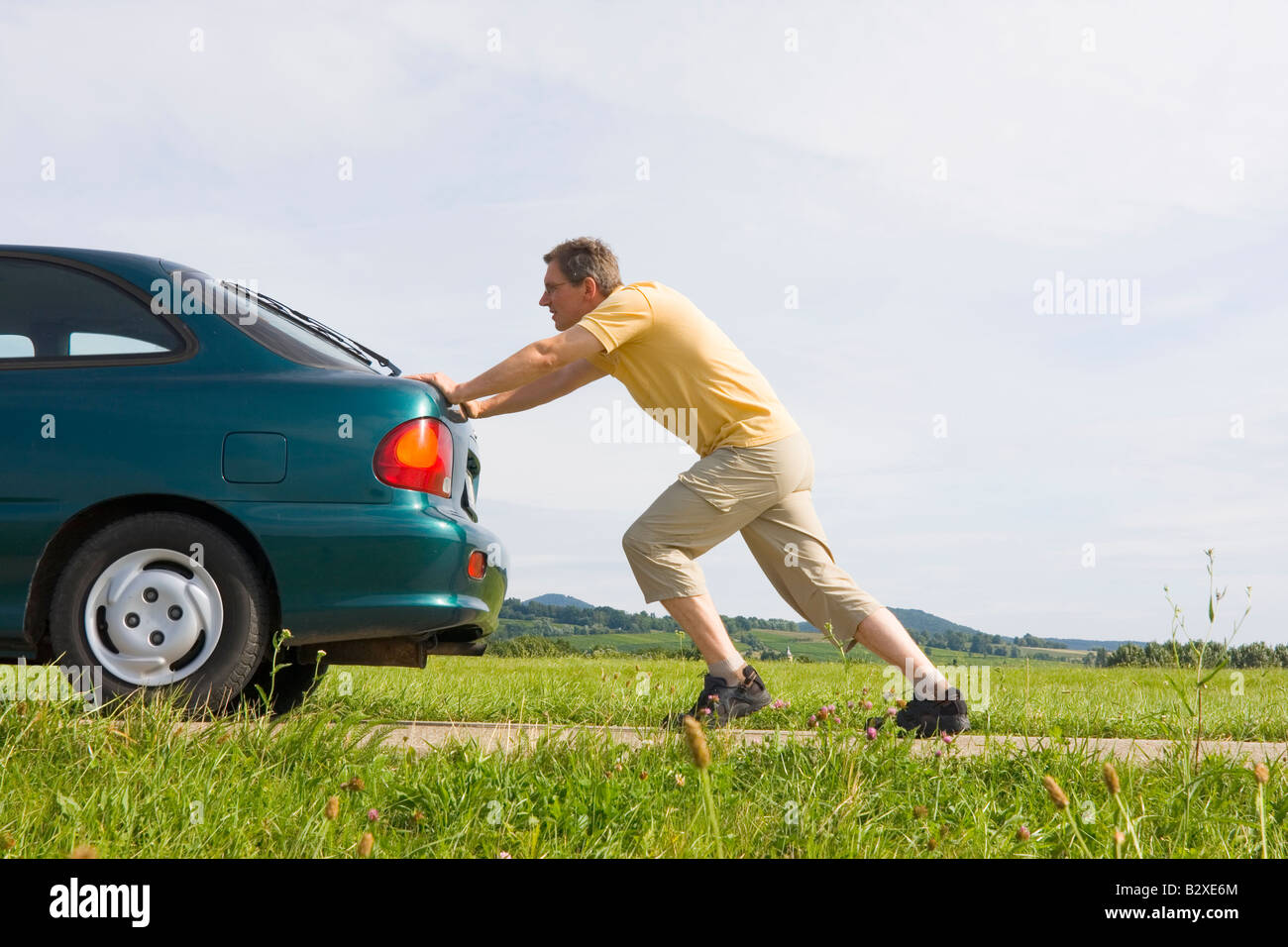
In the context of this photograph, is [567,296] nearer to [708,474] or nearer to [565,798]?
[708,474]

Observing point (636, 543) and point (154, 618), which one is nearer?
point (154, 618)

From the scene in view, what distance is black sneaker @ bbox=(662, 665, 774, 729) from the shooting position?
4.12m

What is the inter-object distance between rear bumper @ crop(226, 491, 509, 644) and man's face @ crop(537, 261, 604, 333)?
117 centimetres

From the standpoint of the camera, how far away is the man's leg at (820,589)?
4086 millimetres

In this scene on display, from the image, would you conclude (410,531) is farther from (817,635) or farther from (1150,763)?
(1150,763)

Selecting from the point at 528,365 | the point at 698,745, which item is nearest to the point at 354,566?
the point at 528,365

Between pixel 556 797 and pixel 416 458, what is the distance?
5.11 ft

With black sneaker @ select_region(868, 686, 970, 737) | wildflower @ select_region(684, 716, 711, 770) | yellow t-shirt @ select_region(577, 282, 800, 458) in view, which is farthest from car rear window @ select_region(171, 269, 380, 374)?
wildflower @ select_region(684, 716, 711, 770)

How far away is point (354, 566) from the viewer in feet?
12.3

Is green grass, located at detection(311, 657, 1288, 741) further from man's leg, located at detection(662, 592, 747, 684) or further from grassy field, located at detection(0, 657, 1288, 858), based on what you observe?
grassy field, located at detection(0, 657, 1288, 858)

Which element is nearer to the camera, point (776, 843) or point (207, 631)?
point (776, 843)
